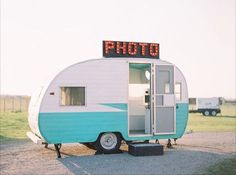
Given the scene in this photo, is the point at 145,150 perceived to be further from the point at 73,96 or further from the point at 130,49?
the point at 130,49

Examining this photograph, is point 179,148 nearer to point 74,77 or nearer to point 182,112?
point 182,112

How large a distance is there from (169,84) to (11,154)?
6383 mm

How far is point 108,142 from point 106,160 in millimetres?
1630

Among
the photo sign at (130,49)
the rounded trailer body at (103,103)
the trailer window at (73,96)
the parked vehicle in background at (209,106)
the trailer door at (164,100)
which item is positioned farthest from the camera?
the parked vehicle in background at (209,106)

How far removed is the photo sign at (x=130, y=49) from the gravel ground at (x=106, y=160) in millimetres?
3606

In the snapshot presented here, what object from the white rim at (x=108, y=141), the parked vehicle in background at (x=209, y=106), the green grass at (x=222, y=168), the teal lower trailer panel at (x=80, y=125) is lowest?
the green grass at (x=222, y=168)

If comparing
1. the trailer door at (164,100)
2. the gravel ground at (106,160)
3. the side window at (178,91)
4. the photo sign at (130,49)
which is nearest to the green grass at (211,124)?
the side window at (178,91)

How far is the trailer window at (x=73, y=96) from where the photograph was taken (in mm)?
13430

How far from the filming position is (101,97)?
45.4 feet

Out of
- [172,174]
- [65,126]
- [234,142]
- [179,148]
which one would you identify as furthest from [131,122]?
[172,174]

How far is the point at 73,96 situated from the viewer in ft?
44.5

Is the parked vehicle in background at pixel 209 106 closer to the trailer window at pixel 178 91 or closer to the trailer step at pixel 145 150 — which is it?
the trailer window at pixel 178 91

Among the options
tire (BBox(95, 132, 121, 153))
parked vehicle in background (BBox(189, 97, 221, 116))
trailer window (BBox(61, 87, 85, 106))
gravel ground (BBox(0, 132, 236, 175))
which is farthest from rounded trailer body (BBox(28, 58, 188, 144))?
parked vehicle in background (BBox(189, 97, 221, 116))

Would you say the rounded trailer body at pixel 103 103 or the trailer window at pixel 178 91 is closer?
the rounded trailer body at pixel 103 103
